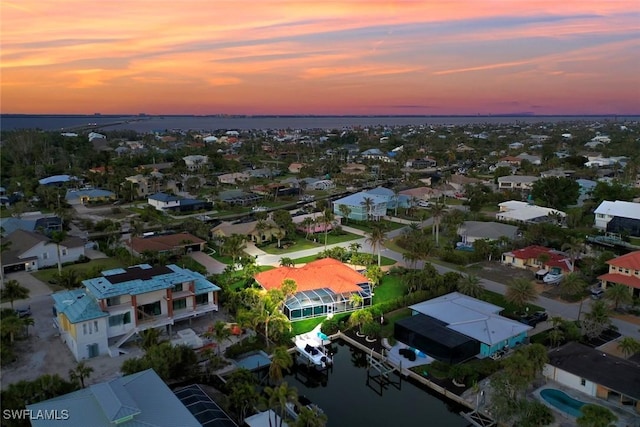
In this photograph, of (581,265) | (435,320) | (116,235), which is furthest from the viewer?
(116,235)

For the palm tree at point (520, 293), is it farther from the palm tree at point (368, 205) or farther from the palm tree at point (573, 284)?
the palm tree at point (368, 205)

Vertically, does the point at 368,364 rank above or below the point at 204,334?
below

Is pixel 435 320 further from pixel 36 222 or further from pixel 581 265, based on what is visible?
pixel 36 222

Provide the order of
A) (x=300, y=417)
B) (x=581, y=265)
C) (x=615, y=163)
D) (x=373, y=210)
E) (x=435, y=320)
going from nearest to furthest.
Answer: (x=300, y=417)
(x=435, y=320)
(x=581, y=265)
(x=373, y=210)
(x=615, y=163)

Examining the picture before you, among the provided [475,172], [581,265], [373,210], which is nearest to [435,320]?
[581,265]

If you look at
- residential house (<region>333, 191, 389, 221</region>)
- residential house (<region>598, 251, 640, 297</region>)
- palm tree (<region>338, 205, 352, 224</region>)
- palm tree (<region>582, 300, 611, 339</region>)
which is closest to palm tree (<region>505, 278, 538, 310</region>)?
palm tree (<region>582, 300, 611, 339</region>)

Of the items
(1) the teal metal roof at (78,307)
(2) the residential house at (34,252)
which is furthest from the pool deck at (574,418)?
(2) the residential house at (34,252)

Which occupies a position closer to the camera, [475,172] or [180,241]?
[180,241]

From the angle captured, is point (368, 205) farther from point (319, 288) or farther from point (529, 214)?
point (319, 288)
